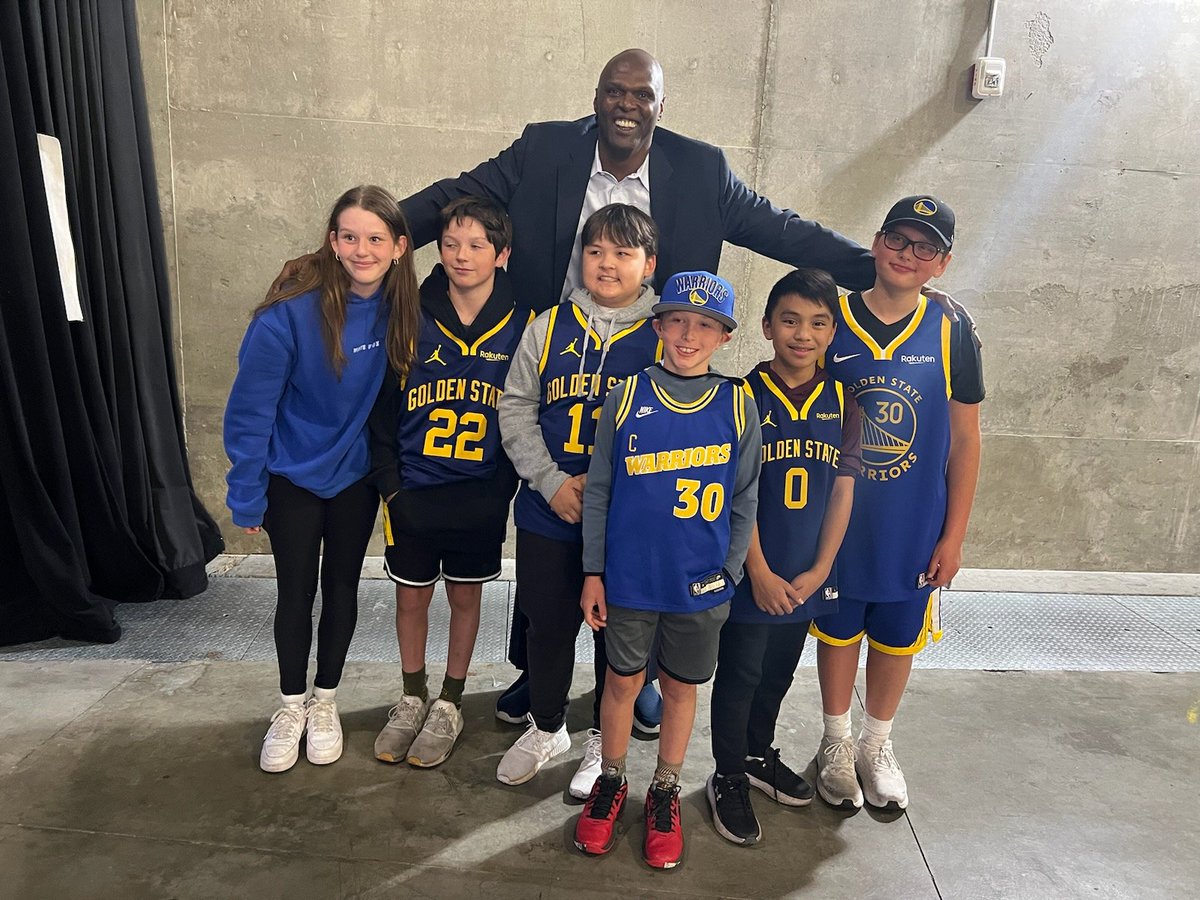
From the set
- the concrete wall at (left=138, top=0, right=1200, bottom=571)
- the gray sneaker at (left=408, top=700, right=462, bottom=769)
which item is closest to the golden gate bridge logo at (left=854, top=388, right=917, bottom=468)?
the gray sneaker at (left=408, top=700, right=462, bottom=769)

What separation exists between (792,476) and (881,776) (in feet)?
2.77

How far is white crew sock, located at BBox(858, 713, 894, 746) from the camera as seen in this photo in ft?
7.00

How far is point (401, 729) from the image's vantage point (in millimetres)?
2209

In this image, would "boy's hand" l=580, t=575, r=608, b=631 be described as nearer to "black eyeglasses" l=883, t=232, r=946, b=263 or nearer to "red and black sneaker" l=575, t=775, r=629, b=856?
"red and black sneaker" l=575, t=775, r=629, b=856

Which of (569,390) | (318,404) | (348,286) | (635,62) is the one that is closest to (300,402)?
(318,404)

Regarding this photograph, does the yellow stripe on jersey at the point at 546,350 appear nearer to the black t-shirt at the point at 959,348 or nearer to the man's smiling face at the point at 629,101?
the man's smiling face at the point at 629,101

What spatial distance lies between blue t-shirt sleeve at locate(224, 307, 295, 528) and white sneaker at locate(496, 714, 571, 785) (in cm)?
89

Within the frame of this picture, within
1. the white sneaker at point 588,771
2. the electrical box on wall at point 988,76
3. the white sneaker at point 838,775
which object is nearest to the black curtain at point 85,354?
the white sneaker at point 588,771

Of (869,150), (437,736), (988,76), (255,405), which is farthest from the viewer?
(869,150)

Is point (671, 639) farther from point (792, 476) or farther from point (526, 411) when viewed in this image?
point (526, 411)

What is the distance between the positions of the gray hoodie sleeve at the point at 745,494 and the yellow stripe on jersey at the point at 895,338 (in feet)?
1.08

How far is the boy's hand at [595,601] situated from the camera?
1.83 m

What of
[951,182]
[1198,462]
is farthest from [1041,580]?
[951,182]

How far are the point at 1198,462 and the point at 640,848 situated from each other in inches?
133
